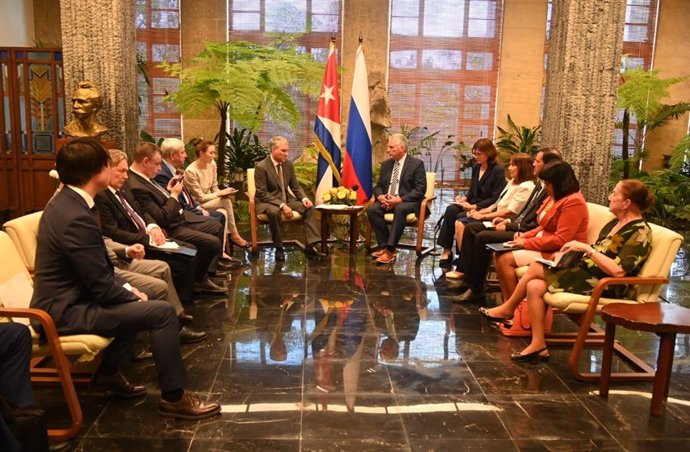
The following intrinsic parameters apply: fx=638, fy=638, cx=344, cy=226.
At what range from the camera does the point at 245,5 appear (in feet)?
40.7

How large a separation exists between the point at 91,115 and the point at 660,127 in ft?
37.2

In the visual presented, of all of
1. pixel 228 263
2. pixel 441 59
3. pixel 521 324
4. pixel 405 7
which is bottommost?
pixel 228 263

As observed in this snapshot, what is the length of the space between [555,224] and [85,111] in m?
4.40

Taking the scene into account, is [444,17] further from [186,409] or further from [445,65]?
[186,409]

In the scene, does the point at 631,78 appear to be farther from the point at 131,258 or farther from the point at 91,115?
the point at 131,258

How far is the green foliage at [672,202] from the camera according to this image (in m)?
9.16

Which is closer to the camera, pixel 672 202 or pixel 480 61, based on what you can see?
pixel 672 202

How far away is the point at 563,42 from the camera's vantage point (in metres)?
6.38

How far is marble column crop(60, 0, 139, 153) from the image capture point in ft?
20.7

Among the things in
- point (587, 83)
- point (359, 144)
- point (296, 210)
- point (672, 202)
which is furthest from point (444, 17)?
point (296, 210)

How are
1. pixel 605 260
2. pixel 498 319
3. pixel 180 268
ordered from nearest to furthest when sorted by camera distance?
pixel 605 260 → pixel 180 268 → pixel 498 319

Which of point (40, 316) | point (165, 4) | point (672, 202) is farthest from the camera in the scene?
point (165, 4)

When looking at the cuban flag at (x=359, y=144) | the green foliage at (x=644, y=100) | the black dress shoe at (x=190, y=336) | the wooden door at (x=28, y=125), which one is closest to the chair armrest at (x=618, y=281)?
the black dress shoe at (x=190, y=336)

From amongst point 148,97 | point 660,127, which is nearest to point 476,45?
point 660,127
